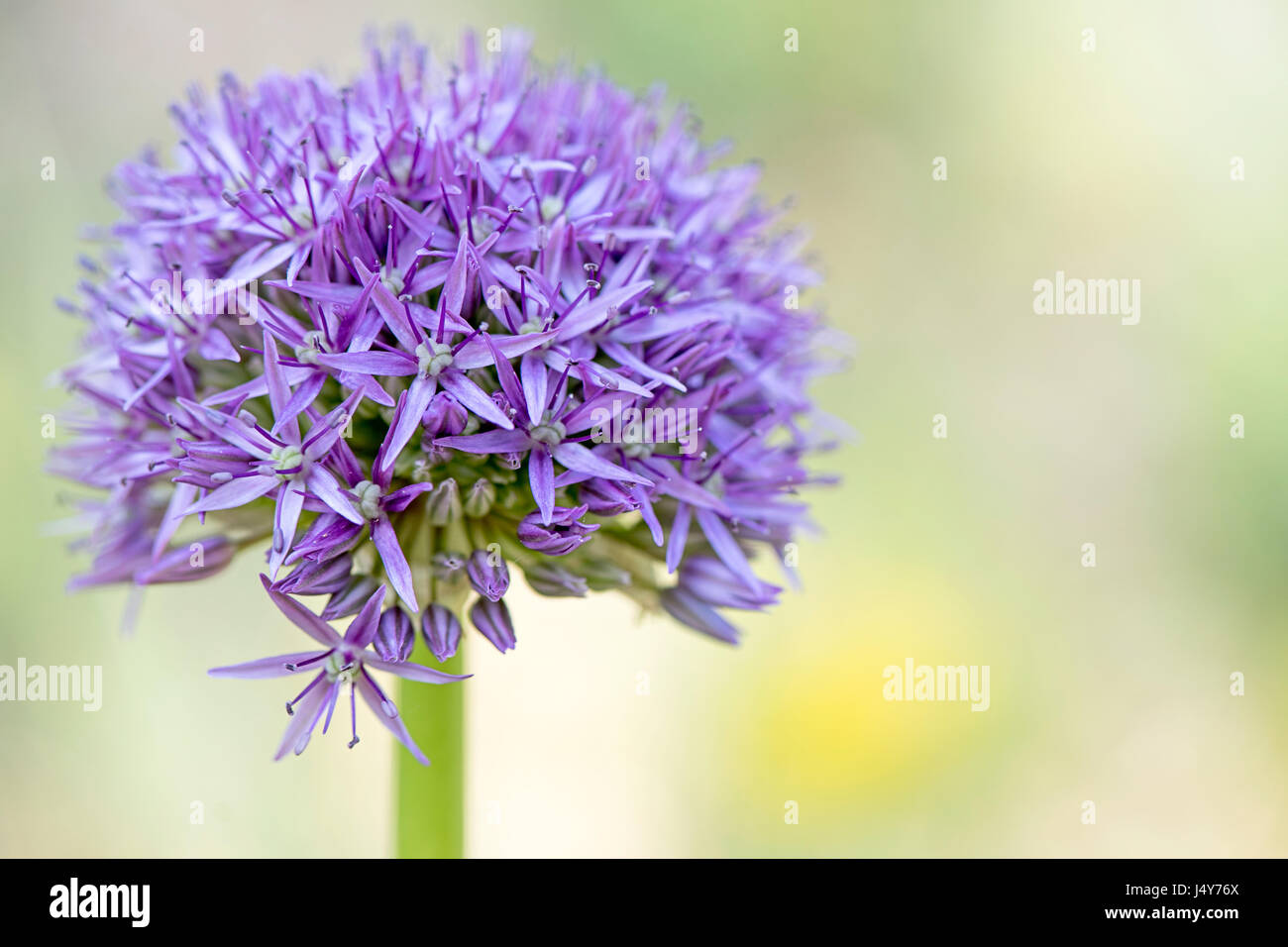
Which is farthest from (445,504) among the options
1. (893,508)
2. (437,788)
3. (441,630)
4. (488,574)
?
(893,508)

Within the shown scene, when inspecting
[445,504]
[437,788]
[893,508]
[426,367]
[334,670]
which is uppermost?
[426,367]

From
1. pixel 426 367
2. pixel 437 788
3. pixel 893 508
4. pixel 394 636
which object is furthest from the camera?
pixel 893 508

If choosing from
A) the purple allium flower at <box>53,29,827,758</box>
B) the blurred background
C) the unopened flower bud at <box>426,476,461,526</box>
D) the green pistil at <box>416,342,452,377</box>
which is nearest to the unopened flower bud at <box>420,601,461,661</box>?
the purple allium flower at <box>53,29,827,758</box>

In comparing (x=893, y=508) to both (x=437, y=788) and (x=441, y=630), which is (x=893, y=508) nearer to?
(x=437, y=788)

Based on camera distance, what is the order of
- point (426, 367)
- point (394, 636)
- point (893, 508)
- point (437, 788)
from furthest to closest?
point (893, 508) < point (437, 788) < point (394, 636) < point (426, 367)

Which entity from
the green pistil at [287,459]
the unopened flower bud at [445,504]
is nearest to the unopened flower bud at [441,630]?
the unopened flower bud at [445,504]

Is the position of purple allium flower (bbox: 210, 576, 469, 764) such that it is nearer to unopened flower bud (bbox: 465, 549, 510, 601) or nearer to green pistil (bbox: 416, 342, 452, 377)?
A: unopened flower bud (bbox: 465, 549, 510, 601)

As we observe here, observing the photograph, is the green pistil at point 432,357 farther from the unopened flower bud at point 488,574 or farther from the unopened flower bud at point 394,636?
the unopened flower bud at point 394,636
